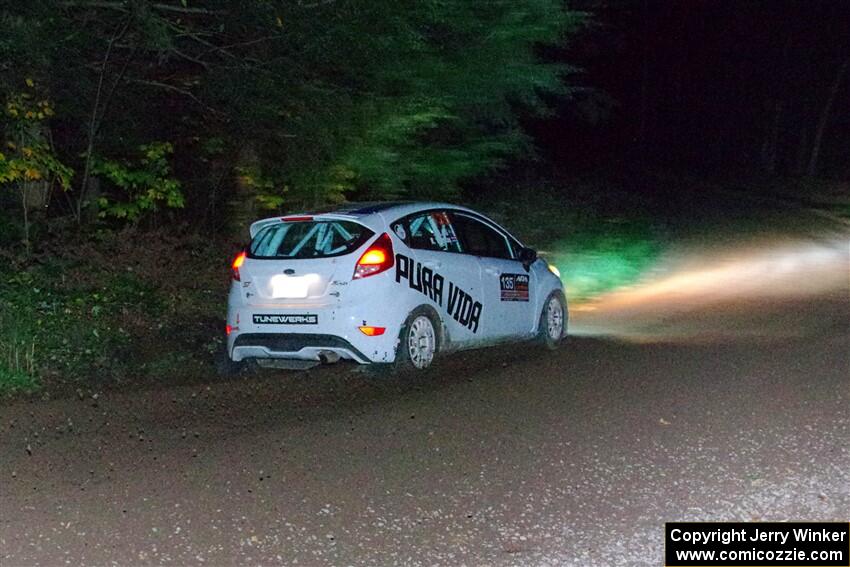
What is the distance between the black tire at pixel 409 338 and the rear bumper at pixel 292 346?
1.06ft

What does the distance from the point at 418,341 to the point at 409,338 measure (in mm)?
185

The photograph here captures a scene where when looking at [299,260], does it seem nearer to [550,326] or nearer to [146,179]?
[550,326]

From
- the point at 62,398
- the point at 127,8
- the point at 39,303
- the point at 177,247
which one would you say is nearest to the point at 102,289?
the point at 39,303

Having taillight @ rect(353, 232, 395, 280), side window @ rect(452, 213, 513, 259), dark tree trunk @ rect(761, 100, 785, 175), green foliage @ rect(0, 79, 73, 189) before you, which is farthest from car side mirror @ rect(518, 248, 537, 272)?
dark tree trunk @ rect(761, 100, 785, 175)

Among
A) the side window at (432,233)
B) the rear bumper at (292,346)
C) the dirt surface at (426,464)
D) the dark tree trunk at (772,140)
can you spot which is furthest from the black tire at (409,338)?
the dark tree trunk at (772,140)

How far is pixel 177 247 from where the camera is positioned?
15.0m

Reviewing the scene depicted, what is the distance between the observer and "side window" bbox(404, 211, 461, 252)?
973 cm

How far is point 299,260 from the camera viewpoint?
938 centimetres

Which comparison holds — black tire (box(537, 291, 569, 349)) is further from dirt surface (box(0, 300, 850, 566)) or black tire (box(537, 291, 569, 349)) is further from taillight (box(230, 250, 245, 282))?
taillight (box(230, 250, 245, 282))

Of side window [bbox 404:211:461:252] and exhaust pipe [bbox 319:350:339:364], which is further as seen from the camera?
side window [bbox 404:211:461:252]

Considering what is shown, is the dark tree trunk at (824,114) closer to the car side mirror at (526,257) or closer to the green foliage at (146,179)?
the green foliage at (146,179)

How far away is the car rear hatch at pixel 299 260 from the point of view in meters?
9.20

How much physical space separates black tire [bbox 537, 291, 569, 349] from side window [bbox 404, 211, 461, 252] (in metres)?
1.53

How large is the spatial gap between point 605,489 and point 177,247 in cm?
998
